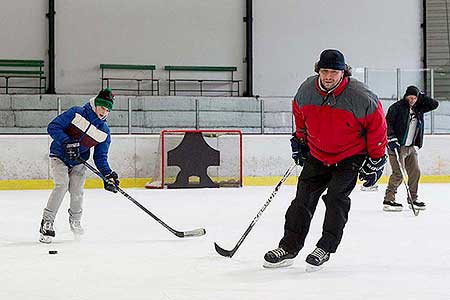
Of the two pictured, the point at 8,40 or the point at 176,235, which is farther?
the point at 8,40

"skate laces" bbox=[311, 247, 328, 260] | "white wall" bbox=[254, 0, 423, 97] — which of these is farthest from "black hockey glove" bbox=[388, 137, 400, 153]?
"white wall" bbox=[254, 0, 423, 97]

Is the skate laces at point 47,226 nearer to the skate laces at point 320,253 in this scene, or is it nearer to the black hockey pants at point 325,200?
the black hockey pants at point 325,200

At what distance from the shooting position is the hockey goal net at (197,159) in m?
10.7

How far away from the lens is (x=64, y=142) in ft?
16.4

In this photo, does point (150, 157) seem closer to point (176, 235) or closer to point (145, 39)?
point (145, 39)

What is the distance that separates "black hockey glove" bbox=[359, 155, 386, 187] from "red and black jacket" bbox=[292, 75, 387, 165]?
0.10 feet

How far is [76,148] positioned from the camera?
Result: 5020mm

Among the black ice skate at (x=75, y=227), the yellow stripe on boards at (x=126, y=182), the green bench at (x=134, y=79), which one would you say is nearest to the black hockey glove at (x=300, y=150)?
the black ice skate at (x=75, y=227)

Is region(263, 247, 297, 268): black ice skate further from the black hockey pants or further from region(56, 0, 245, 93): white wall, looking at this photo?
region(56, 0, 245, 93): white wall

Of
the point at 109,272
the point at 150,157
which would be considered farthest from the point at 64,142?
the point at 150,157

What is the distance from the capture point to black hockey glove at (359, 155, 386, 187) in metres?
4.04

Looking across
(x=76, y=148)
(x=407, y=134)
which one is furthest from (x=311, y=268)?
(x=407, y=134)

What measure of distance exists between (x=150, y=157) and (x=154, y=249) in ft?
19.9

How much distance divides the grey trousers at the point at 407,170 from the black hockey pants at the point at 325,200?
3226 millimetres
